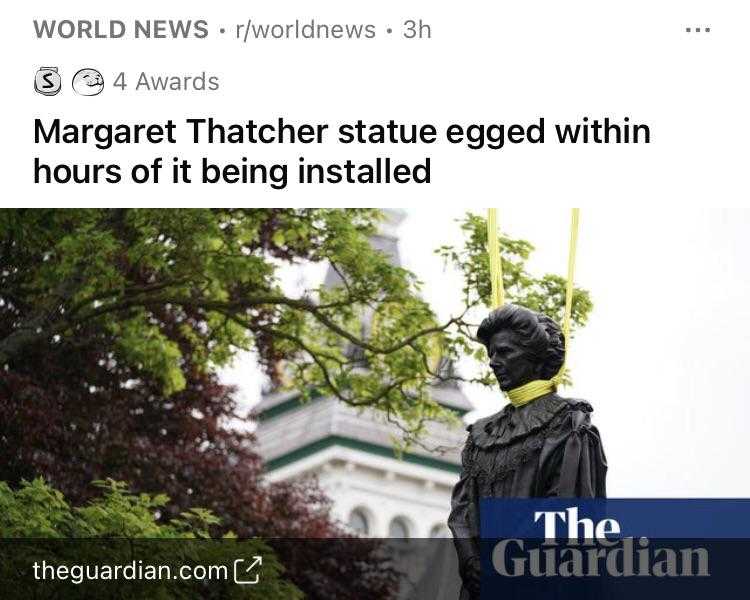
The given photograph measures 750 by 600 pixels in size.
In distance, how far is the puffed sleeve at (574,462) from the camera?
11.3 metres

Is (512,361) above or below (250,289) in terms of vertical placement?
below

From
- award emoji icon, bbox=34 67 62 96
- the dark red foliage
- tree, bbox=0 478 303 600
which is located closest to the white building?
the dark red foliage

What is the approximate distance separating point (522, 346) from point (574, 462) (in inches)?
25.1

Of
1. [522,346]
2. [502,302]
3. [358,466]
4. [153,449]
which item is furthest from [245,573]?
[358,466]

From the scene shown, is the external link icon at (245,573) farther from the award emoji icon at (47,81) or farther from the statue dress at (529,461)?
the statue dress at (529,461)

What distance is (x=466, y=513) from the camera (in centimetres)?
1153

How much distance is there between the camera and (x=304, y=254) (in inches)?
957

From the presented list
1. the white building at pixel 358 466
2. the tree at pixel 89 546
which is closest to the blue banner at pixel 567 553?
the tree at pixel 89 546

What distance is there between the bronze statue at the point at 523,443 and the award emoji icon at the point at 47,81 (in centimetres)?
897

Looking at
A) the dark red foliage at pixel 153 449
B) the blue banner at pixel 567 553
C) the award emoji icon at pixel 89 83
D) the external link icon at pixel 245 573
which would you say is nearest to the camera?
the blue banner at pixel 567 553

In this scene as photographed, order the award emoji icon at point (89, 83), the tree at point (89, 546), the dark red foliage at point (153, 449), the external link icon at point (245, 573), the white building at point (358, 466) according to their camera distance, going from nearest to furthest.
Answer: the tree at point (89, 546)
the award emoji icon at point (89, 83)
the external link icon at point (245, 573)
the dark red foliage at point (153, 449)
the white building at point (358, 466)

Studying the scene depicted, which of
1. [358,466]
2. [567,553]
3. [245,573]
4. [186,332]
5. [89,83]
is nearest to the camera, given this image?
[567,553]

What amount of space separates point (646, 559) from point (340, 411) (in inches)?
2947

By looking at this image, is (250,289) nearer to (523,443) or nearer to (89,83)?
(89,83)
